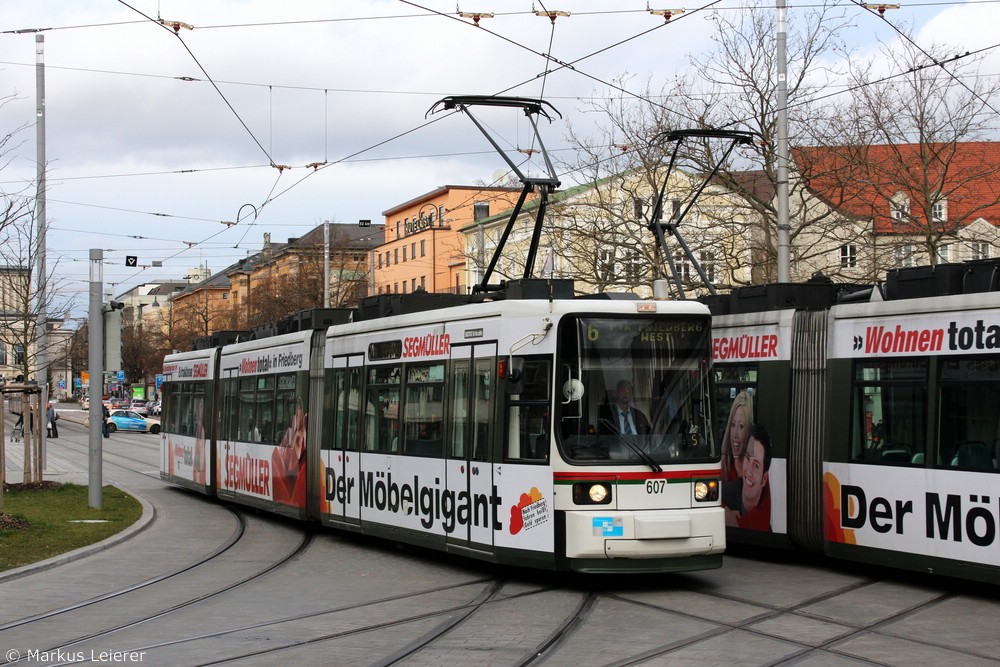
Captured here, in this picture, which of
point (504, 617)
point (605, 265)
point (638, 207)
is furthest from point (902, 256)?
point (504, 617)

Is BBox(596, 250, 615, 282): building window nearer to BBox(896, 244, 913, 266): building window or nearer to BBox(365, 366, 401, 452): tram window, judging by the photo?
BBox(896, 244, 913, 266): building window

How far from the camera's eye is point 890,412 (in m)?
11.9

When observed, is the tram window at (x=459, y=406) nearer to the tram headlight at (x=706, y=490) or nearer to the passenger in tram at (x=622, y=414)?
the passenger in tram at (x=622, y=414)

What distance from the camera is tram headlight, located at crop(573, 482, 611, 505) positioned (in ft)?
36.8

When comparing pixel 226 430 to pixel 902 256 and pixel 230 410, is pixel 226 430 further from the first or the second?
pixel 902 256

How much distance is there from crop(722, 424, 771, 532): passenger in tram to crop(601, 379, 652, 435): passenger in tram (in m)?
Result: 2.91

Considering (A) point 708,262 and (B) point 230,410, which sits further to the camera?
(A) point 708,262

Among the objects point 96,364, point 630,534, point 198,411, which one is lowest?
point 630,534

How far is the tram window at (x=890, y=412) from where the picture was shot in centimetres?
1152

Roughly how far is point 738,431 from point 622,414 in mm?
3323

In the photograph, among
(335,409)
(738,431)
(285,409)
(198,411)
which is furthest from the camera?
(198,411)

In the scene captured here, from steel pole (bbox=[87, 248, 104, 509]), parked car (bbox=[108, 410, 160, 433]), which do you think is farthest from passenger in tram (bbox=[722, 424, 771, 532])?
parked car (bbox=[108, 410, 160, 433])

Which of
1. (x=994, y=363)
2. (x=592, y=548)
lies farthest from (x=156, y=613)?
(x=994, y=363)

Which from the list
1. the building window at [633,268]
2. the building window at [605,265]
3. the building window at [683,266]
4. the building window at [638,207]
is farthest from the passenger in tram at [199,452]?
the building window at [683,266]
